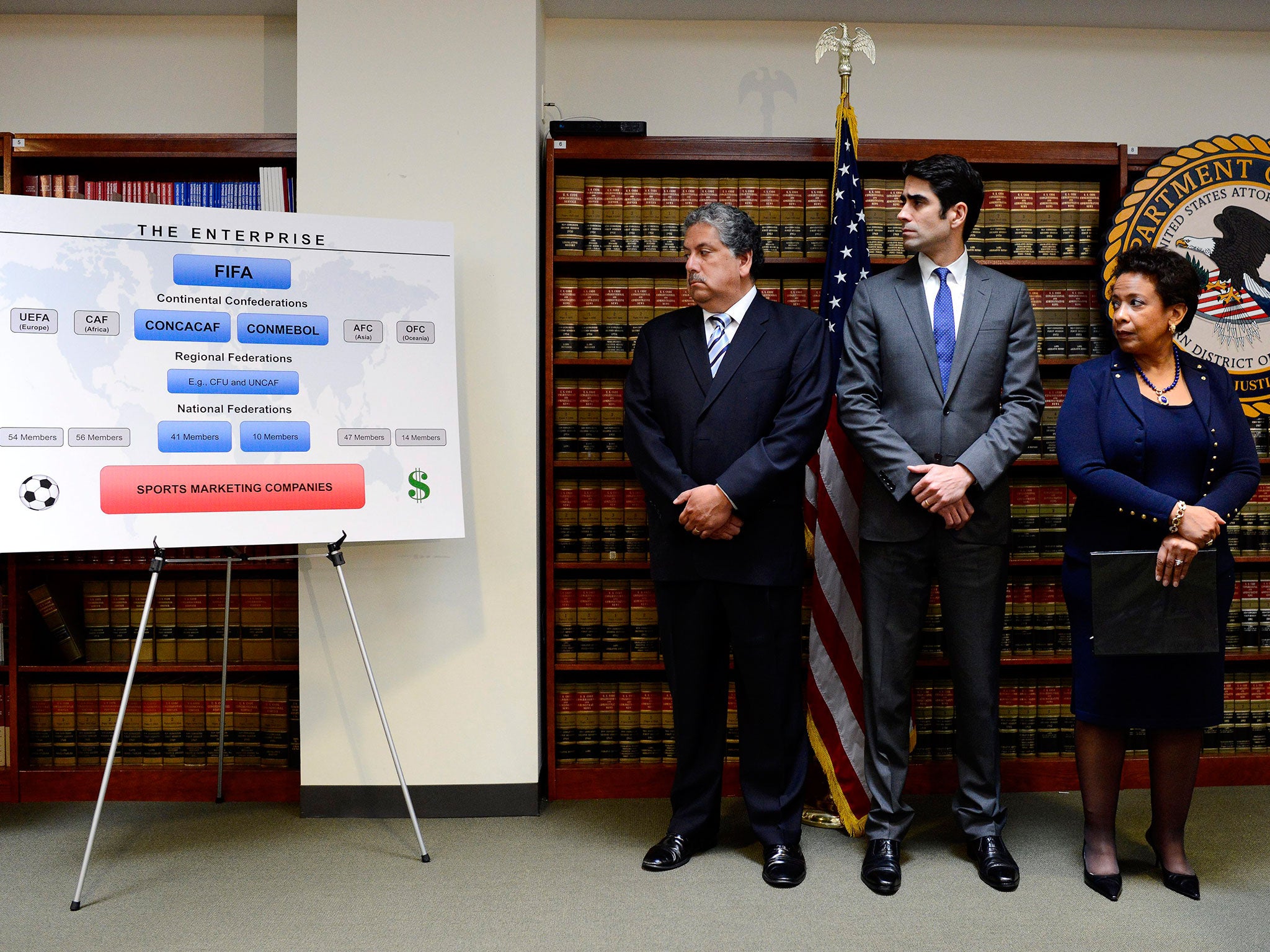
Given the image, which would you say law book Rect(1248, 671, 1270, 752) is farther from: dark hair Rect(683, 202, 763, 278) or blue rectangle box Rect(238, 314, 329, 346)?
blue rectangle box Rect(238, 314, 329, 346)

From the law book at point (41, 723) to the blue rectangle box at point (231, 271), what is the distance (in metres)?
1.62

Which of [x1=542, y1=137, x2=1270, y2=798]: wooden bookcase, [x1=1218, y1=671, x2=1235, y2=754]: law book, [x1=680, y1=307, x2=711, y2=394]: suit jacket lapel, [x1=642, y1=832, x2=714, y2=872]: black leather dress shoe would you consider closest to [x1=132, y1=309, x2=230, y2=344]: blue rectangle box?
[x1=542, y1=137, x2=1270, y2=798]: wooden bookcase

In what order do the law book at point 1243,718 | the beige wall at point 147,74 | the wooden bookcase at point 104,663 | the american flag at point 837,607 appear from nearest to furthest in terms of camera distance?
1. the american flag at point 837,607
2. the wooden bookcase at point 104,663
3. the law book at point 1243,718
4. the beige wall at point 147,74

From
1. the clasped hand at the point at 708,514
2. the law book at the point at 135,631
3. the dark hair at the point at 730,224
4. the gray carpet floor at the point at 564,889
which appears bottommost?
the gray carpet floor at the point at 564,889

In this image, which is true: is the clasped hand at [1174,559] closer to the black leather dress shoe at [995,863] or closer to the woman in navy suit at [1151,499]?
the woman in navy suit at [1151,499]

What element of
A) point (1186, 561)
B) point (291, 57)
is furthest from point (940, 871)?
point (291, 57)

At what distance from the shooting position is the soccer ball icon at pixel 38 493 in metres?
2.19

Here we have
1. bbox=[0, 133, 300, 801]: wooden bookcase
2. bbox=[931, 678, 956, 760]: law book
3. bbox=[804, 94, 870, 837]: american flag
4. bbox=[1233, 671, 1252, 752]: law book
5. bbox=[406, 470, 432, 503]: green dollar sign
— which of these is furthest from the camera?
bbox=[1233, 671, 1252, 752]: law book

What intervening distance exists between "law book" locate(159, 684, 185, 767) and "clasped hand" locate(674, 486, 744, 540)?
191cm

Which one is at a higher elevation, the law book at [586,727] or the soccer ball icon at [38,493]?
the soccer ball icon at [38,493]

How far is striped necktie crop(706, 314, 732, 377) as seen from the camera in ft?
7.99

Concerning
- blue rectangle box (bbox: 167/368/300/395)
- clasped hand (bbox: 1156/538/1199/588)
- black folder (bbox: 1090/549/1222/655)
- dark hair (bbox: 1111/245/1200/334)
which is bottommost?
black folder (bbox: 1090/549/1222/655)

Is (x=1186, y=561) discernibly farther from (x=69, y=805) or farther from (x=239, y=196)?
(x=69, y=805)

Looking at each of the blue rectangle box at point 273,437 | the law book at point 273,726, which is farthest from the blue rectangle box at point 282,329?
the law book at point 273,726
